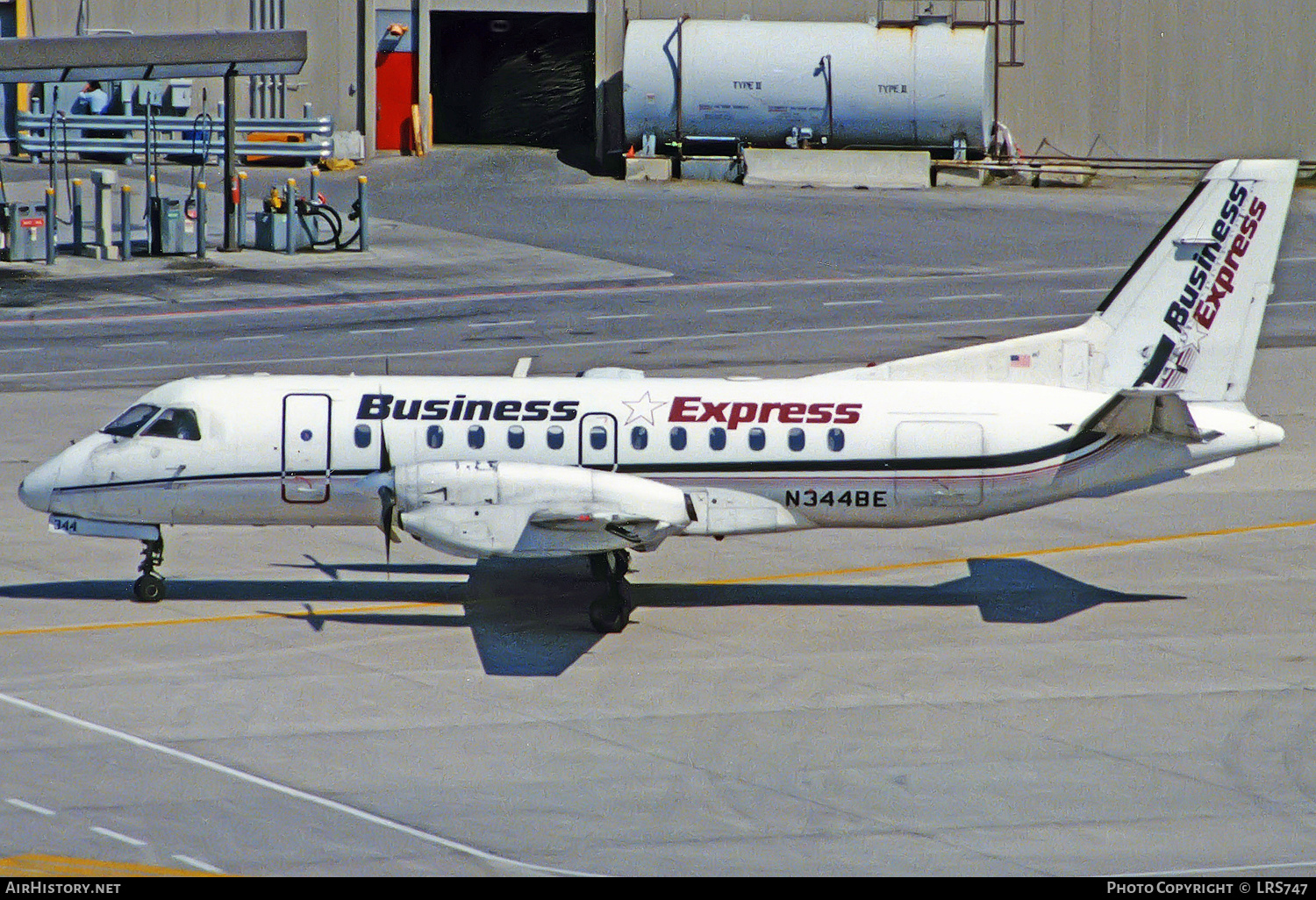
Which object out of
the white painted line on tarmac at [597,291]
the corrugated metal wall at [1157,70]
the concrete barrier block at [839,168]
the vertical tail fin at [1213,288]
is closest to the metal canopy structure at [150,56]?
the white painted line on tarmac at [597,291]

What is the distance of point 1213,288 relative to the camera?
2431 centimetres

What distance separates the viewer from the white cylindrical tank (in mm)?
67125

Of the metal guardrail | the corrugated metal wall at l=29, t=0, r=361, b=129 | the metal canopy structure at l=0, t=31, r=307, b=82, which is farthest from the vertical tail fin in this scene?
the corrugated metal wall at l=29, t=0, r=361, b=129

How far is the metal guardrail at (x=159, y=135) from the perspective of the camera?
66.5 metres

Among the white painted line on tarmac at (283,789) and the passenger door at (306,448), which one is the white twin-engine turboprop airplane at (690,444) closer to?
the passenger door at (306,448)

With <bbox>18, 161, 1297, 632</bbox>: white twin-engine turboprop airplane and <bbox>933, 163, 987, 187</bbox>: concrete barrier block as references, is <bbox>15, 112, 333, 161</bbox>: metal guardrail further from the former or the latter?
<bbox>18, 161, 1297, 632</bbox>: white twin-engine turboprop airplane

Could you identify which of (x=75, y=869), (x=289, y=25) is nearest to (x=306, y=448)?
(x=75, y=869)

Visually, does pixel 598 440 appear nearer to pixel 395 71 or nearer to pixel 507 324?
pixel 507 324

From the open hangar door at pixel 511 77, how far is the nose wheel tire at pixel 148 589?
5322cm

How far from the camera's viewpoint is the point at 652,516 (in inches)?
877

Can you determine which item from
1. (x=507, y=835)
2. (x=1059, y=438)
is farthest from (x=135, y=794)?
(x=1059, y=438)

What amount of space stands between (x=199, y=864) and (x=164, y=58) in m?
40.6

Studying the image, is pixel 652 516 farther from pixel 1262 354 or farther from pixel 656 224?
pixel 656 224

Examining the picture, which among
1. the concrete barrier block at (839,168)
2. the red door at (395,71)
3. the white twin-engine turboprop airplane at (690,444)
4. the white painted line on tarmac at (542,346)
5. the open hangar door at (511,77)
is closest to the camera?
the white twin-engine turboprop airplane at (690,444)
